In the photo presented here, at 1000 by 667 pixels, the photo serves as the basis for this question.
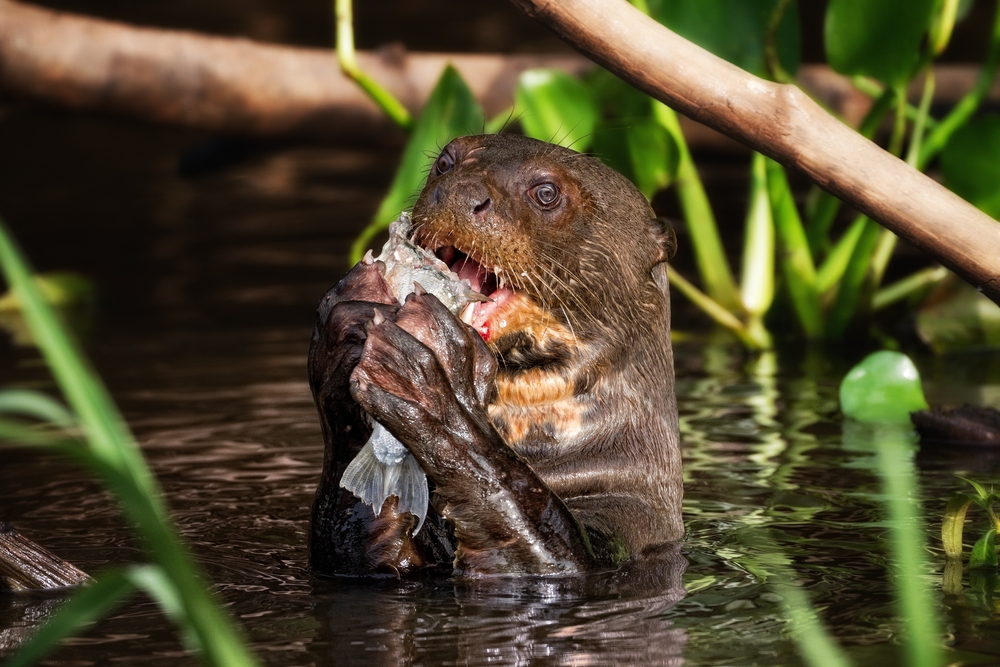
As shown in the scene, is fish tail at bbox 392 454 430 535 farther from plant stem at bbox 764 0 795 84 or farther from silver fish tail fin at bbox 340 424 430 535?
plant stem at bbox 764 0 795 84

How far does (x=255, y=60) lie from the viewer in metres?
8.04

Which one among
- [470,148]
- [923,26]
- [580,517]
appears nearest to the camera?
[580,517]

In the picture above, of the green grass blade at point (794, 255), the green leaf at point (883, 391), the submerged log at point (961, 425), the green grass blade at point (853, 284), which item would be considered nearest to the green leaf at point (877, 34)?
the green grass blade at point (794, 255)

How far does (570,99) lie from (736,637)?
11.0ft

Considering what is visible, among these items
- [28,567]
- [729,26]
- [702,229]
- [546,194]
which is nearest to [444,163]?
[546,194]

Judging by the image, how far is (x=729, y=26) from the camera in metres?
5.50

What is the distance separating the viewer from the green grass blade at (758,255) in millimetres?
6180

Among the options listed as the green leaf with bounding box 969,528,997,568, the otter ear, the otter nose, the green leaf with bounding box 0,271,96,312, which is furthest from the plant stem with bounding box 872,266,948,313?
the green leaf with bounding box 0,271,96,312

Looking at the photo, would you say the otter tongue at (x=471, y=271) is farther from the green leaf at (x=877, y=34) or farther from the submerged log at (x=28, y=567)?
the green leaf at (x=877, y=34)

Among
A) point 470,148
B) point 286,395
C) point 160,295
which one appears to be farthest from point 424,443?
point 160,295

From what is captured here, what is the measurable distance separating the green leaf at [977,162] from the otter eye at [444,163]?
260 centimetres

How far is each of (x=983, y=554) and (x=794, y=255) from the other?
2869 mm

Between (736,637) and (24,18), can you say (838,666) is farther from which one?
(24,18)

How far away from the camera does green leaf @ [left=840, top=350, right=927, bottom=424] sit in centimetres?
496
